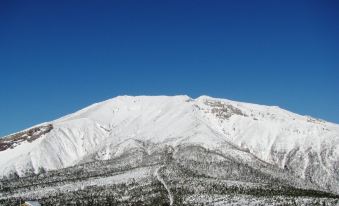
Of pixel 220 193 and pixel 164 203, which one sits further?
pixel 220 193

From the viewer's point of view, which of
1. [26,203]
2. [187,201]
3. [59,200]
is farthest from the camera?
[59,200]

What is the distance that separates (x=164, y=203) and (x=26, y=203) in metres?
38.7

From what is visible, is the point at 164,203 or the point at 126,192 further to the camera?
the point at 126,192

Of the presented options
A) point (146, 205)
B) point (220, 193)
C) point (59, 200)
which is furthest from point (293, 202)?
point (59, 200)

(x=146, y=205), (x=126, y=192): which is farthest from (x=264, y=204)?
(x=126, y=192)

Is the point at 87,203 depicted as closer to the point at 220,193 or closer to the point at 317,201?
the point at 220,193

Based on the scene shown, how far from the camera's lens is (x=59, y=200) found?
194 metres

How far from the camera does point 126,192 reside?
200 metres

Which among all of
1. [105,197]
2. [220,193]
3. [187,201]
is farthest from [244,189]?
[105,197]

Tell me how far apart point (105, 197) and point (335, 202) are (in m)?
70.5

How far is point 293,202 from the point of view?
173 metres

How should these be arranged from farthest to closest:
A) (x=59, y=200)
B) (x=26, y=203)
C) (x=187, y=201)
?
(x=59, y=200)
(x=187, y=201)
(x=26, y=203)

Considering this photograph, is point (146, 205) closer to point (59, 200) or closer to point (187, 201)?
point (187, 201)

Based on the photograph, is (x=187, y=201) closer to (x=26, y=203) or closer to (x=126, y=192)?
(x=126, y=192)
